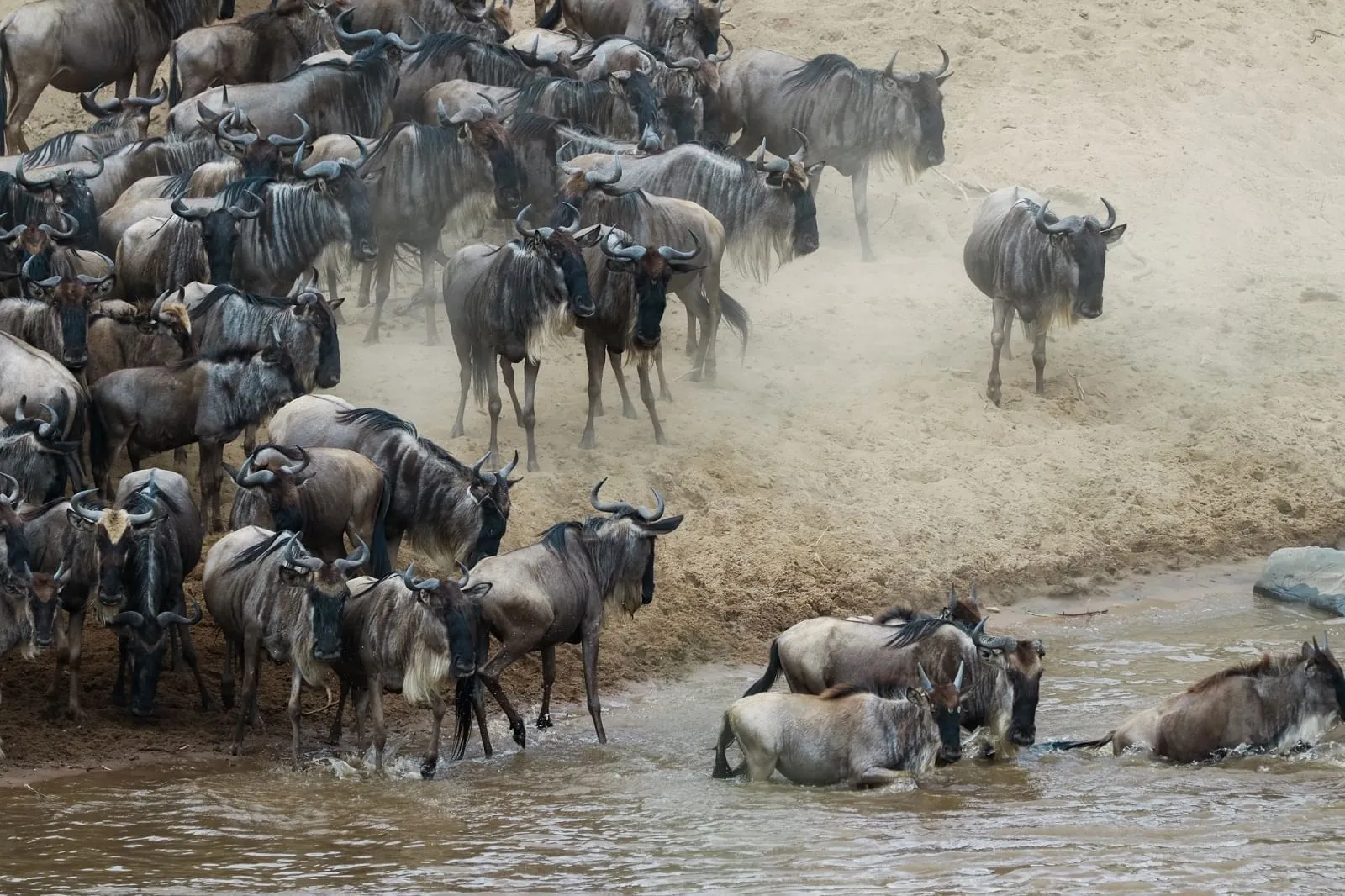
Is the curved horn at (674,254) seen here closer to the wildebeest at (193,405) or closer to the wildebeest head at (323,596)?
the wildebeest at (193,405)

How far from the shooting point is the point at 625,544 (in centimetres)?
1017

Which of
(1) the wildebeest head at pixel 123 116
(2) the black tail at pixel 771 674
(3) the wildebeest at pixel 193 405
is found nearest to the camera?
(2) the black tail at pixel 771 674

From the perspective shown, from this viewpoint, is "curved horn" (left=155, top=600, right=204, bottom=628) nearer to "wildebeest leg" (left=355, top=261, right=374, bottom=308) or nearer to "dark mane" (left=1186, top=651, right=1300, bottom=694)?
"dark mane" (left=1186, top=651, right=1300, bottom=694)

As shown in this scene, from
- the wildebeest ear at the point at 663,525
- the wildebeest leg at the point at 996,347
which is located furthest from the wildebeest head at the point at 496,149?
the wildebeest ear at the point at 663,525

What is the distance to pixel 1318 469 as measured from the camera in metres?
13.6

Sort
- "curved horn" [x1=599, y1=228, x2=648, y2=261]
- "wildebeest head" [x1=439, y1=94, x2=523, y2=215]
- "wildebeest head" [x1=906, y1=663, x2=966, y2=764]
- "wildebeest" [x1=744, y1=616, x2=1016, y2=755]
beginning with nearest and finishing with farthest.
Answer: "wildebeest head" [x1=906, y1=663, x2=966, y2=764] → "wildebeest" [x1=744, y1=616, x2=1016, y2=755] → "curved horn" [x1=599, y1=228, x2=648, y2=261] → "wildebeest head" [x1=439, y1=94, x2=523, y2=215]

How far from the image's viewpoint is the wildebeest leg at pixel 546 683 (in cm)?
1005

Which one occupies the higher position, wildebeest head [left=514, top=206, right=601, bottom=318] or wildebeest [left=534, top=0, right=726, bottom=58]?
wildebeest [left=534, top=0, right=726, bottom=58]

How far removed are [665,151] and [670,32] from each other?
11.1ft

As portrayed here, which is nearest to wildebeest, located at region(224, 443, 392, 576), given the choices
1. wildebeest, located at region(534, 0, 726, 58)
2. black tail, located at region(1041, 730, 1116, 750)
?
black tail, located at region(1041, 730, 1116, 750)

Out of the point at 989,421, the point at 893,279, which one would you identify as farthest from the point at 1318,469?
the point at 893,279

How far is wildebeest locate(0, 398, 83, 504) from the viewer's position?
416 inches

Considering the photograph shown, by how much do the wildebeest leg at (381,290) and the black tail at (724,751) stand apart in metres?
5.86

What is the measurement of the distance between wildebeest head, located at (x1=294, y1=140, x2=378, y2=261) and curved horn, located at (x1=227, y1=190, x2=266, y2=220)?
0.36 meters
